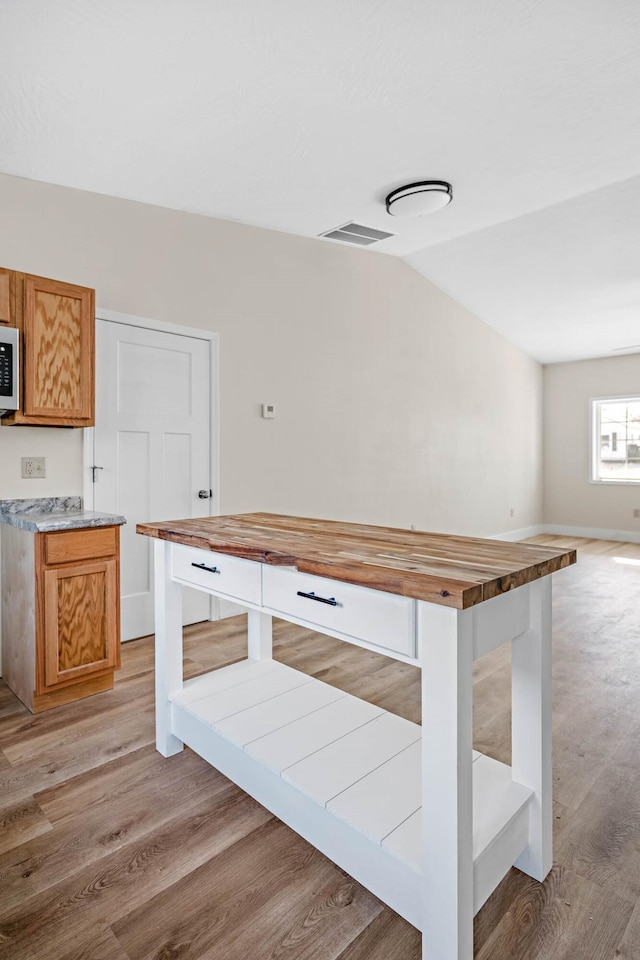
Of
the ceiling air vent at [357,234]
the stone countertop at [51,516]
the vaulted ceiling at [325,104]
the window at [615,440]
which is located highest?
the ceiling air vent at [357,234]

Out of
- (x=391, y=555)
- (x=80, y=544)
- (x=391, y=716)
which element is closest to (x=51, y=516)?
(x=80, y=544)

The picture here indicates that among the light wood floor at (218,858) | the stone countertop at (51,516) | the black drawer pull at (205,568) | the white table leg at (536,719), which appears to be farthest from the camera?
the stone countertop at (51,516)

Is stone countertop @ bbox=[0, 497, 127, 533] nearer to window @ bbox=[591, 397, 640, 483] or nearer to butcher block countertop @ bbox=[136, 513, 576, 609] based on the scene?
butcher block countertop @ bbox=[136, 513, 576, 609]

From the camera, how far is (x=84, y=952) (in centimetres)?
124

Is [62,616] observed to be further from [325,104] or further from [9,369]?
[325,104]

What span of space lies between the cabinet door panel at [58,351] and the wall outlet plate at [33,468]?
33 centimetres

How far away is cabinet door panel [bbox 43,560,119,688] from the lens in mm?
2436

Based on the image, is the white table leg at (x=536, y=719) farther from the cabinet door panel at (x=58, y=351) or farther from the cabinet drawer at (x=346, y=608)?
the cabinet door panel at (x=58, y=351)

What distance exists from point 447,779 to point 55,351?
258 centimetres

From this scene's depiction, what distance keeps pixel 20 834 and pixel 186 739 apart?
560 millimetres

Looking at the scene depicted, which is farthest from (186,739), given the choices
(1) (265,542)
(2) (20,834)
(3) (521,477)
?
(3) (521,477)

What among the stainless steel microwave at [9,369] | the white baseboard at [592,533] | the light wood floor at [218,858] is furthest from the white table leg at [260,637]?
the white baseboard at [592,533]

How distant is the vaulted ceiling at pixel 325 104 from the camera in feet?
6.41

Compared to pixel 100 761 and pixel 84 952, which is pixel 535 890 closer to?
pixel 84 952
